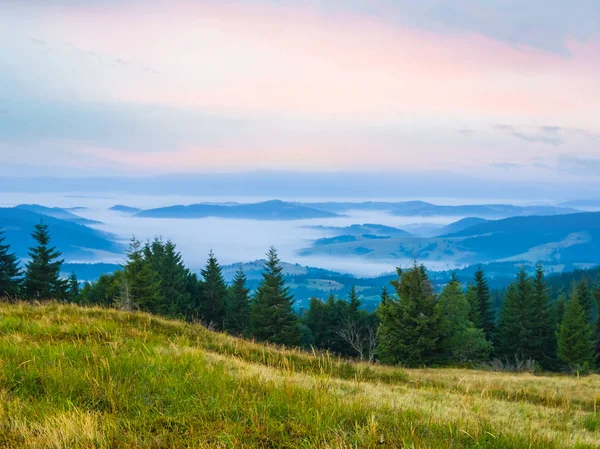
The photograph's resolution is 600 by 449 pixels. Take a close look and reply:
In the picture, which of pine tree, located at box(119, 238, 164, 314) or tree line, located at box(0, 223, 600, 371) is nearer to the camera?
tree line, located at box(0, 223, 600, 371)

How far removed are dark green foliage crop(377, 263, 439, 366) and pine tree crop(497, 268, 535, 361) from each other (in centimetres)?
2988

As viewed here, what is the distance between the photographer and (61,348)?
633 centimetres

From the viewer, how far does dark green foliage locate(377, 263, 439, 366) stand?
4375 cm

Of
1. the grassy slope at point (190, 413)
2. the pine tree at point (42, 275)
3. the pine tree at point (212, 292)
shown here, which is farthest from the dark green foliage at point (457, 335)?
the pine tree at point (42, 275)

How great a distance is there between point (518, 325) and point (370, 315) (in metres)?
27.8

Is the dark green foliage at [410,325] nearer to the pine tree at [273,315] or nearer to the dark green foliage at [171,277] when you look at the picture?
the pine tree at [273,315]

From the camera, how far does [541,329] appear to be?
2717 inches

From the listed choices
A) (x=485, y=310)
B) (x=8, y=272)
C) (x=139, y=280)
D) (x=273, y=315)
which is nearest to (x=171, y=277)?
(x=139, y=280)

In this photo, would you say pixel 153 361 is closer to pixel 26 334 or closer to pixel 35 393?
pixel 35 393

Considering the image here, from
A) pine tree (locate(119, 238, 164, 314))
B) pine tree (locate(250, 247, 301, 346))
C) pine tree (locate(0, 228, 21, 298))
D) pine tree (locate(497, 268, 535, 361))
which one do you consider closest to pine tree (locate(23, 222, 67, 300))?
pine tree (locate(0, 228, 21, 298))

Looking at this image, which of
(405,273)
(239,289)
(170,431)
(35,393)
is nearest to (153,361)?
(35,393)

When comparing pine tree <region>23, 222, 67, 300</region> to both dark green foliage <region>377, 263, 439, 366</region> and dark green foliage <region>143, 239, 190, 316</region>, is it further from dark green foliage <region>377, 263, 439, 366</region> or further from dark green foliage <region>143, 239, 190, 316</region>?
dark green foliage <region>377, 263, 439, 366</region>

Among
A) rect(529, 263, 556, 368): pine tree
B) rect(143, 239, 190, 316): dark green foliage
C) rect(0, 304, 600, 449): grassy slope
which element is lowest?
rect(529, 263, 556, 368): pine tree

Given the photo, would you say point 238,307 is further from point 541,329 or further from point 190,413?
point 190,413
